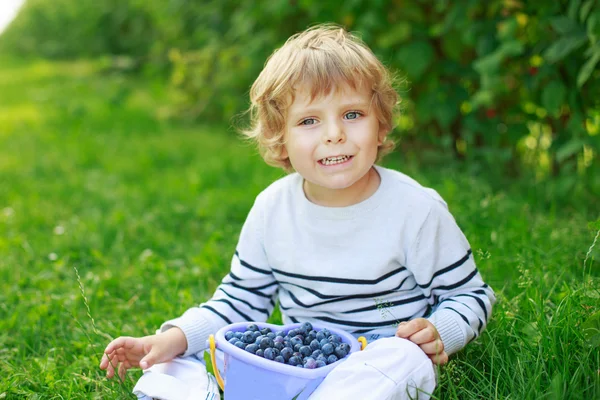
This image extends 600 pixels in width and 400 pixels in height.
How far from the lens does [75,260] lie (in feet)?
10.2

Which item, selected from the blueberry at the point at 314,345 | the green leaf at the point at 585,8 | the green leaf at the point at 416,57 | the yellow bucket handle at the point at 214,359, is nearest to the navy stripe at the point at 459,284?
the blueberry at the point at 314,345

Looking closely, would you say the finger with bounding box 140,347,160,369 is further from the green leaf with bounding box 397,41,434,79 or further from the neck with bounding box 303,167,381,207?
the green leaf with bounding box 397,41,434,79

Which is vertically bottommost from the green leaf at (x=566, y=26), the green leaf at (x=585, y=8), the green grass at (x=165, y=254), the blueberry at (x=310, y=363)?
the green grass at (x=165, y=254)

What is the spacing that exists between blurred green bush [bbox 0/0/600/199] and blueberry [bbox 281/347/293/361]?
132 cm

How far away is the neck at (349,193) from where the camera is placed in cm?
196

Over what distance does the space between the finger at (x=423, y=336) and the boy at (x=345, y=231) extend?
7 centimetres

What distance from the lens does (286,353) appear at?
1.65 meters

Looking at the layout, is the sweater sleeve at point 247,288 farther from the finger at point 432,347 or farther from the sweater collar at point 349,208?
the finger at point 432,347

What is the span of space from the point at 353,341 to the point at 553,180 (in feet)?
6.84

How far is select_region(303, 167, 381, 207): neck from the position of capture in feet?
6.44

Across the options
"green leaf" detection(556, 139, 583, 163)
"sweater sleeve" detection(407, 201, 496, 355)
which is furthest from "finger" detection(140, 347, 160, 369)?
"green leaf" detection(556, 139, 583, 163)

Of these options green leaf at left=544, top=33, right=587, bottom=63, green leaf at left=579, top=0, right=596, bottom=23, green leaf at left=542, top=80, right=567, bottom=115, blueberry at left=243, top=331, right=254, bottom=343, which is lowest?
blueberry at left=243, top=331, right=254, bottom=343

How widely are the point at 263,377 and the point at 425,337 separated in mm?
385

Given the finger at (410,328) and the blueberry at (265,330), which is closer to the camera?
the finger at (410,328)
